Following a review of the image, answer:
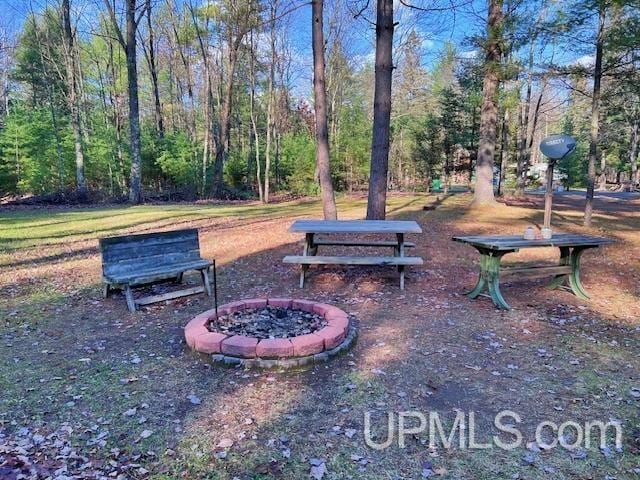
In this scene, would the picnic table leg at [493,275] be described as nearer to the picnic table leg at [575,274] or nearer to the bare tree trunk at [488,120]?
the picnic table leg at [575,274]

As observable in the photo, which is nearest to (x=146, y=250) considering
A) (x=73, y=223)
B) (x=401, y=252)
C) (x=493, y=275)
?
(x=401, y=252)

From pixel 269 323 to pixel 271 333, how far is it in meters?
0.19

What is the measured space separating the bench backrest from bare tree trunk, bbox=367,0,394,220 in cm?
402

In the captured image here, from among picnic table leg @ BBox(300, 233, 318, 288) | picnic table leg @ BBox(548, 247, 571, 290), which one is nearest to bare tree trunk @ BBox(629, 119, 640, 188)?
picnic table leg @ BBox(548, 247, 571, 290)

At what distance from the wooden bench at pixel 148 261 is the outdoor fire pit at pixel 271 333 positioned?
99 cm

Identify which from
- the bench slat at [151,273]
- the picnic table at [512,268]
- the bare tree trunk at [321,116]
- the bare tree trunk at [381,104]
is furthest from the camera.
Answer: the bare tree trunk at [321,116]

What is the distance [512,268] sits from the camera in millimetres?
4723

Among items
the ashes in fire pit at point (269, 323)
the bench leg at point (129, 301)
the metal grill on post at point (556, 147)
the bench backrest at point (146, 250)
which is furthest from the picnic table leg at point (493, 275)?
the bench leg at point (129, 301)

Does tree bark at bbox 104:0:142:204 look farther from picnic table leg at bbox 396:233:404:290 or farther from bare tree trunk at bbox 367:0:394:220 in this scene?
picnic table leg at bbox 396:233:404:290

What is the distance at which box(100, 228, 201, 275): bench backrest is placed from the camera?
4285mm

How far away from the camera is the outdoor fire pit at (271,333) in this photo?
3025mm

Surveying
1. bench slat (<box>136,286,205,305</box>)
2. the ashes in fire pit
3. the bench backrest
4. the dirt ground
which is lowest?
the dirt ground

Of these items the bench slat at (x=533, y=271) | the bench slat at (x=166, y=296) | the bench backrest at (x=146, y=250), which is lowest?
the bench slat at (x=166, y=296)

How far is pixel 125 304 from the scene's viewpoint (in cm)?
455
